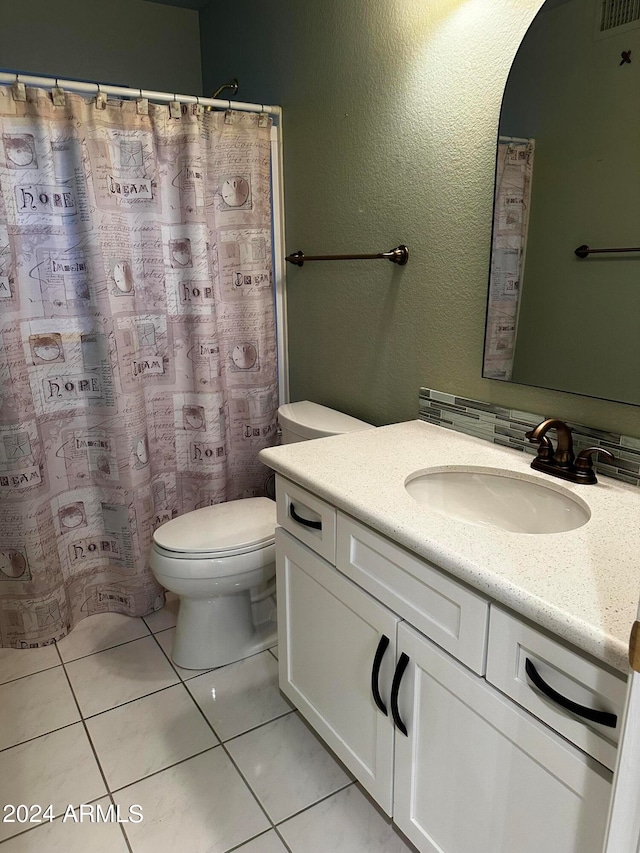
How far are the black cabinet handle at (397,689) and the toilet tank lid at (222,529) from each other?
768 mm

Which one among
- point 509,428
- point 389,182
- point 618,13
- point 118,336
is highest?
A: point 618,13

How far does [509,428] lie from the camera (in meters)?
1.54

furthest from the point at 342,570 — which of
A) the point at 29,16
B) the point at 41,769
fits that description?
the point at 29,16

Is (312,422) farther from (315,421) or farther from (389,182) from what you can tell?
(389,182)

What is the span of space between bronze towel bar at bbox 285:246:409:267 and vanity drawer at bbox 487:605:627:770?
1144mm

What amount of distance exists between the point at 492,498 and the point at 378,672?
485 mm

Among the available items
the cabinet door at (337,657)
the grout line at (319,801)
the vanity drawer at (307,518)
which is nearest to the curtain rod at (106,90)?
the vanity drawer at (307,518)

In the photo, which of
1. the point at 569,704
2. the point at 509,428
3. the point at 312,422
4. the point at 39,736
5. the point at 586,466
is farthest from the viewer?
the point at 312,422

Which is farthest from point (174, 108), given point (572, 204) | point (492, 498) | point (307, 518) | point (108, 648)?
point (108, 648)

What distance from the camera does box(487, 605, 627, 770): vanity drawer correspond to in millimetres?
807

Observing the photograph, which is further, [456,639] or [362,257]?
[362,257]

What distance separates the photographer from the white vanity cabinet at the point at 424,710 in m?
0.92

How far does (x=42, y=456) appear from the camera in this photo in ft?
6.69

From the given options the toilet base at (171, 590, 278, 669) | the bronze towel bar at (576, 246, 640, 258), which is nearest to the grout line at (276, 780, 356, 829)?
the toilet base at (171, 590, 278, 669)
